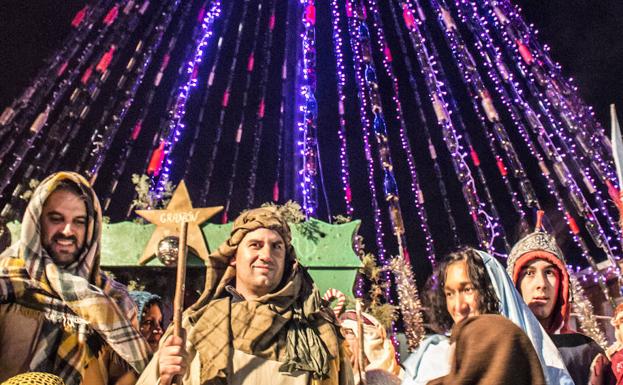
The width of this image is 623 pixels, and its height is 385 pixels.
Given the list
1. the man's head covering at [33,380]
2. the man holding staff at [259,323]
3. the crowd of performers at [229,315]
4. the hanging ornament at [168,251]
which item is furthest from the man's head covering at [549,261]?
the hanging ornament at [168,251]

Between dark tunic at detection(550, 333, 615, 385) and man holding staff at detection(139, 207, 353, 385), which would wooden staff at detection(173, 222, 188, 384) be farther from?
dark tunic at detection(550, 333, 615, 385)

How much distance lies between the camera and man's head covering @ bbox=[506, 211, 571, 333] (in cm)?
381

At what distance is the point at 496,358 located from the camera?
5.99 feet

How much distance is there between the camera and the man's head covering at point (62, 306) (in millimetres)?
2789

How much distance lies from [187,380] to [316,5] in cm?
1017

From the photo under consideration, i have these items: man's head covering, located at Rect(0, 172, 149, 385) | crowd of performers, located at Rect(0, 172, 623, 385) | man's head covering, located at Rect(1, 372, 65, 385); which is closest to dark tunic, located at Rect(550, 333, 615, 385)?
crowd of performers, located at Rect(0, 172, 623, 385)

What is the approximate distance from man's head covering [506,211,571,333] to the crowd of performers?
A: 0.01 metres

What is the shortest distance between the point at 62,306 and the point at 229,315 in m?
0.97

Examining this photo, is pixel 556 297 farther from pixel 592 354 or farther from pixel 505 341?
pixel 505 341

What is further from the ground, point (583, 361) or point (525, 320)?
point (525, 320)

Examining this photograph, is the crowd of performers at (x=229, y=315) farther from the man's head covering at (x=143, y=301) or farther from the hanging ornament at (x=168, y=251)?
the hanging ornament at (x=168, y=251)

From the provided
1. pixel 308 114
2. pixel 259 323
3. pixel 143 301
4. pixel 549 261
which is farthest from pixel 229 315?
pixel 308 114

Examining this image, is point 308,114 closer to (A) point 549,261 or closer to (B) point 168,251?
Answer: (B) point 168,251

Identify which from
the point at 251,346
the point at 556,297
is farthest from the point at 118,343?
the point at 556,297
